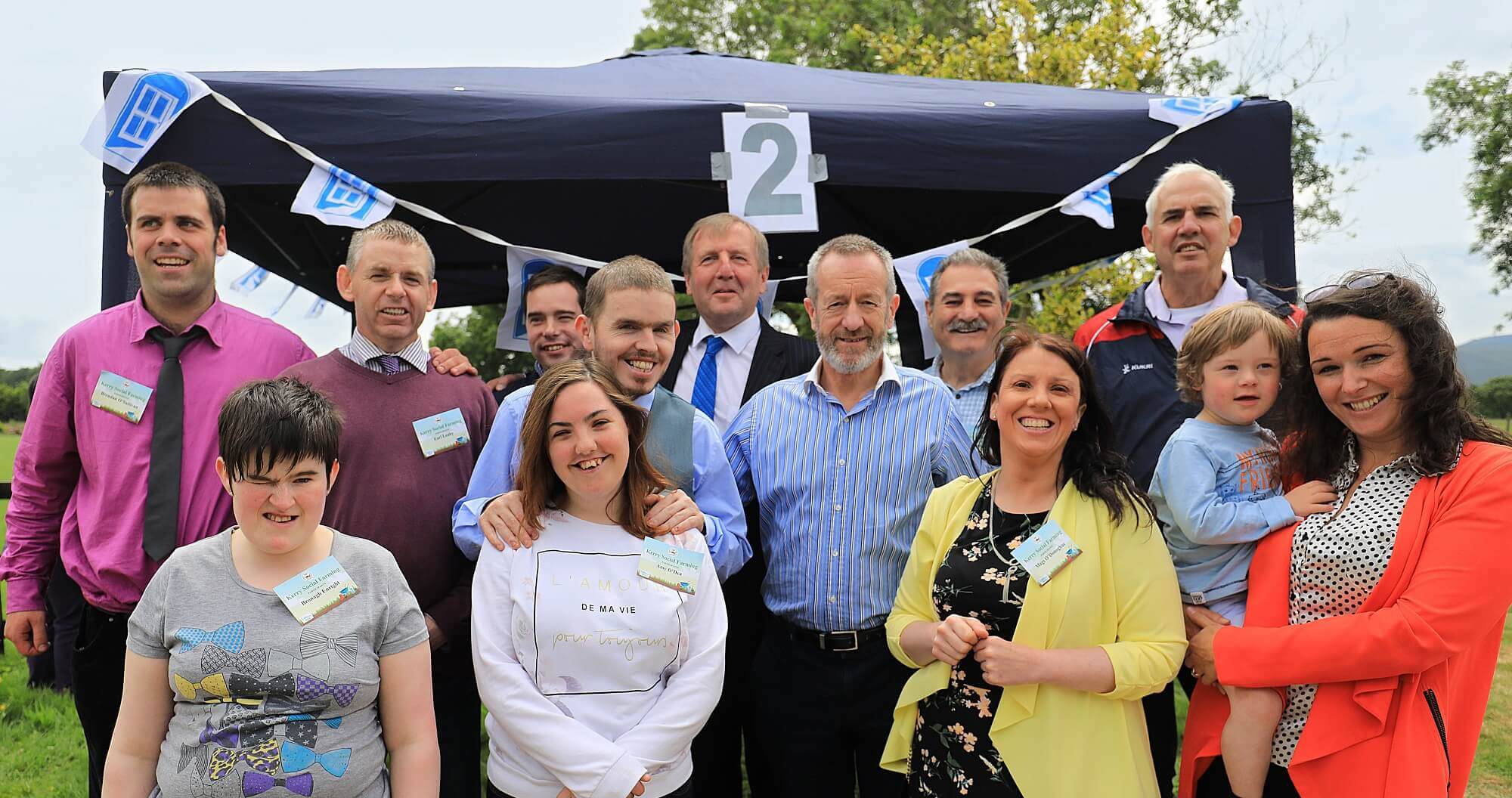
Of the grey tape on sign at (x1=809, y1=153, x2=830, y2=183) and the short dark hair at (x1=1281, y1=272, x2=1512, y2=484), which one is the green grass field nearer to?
the short dark hair at (x1=1281, y1=272, x2=1512, y2=484)

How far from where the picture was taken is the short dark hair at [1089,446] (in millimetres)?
2025

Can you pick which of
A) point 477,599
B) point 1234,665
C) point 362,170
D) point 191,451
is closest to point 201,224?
point 191,451

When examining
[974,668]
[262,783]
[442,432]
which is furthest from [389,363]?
[974,668]

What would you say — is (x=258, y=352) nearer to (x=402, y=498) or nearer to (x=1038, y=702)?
(x=402, y=498)

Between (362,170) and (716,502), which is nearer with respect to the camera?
(716,502)

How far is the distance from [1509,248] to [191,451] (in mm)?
20861

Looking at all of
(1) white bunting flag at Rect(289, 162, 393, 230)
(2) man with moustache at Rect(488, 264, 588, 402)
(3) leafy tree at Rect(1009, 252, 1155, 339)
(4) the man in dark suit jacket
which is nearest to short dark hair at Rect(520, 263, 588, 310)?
(2) man with moustache at Rect(488, 264, 588, 402)

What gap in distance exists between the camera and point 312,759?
71.1 inches

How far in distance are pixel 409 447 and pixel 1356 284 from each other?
2286 mm

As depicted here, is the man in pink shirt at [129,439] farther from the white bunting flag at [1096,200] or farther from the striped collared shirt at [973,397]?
the white bunting flag at [1096,200]

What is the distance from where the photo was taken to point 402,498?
2402 millimetres

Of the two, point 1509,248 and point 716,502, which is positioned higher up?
point 1509,248

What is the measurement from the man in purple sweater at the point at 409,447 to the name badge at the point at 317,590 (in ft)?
1.67

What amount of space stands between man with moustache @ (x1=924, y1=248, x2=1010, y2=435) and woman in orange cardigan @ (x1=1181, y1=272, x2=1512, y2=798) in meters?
1.14
